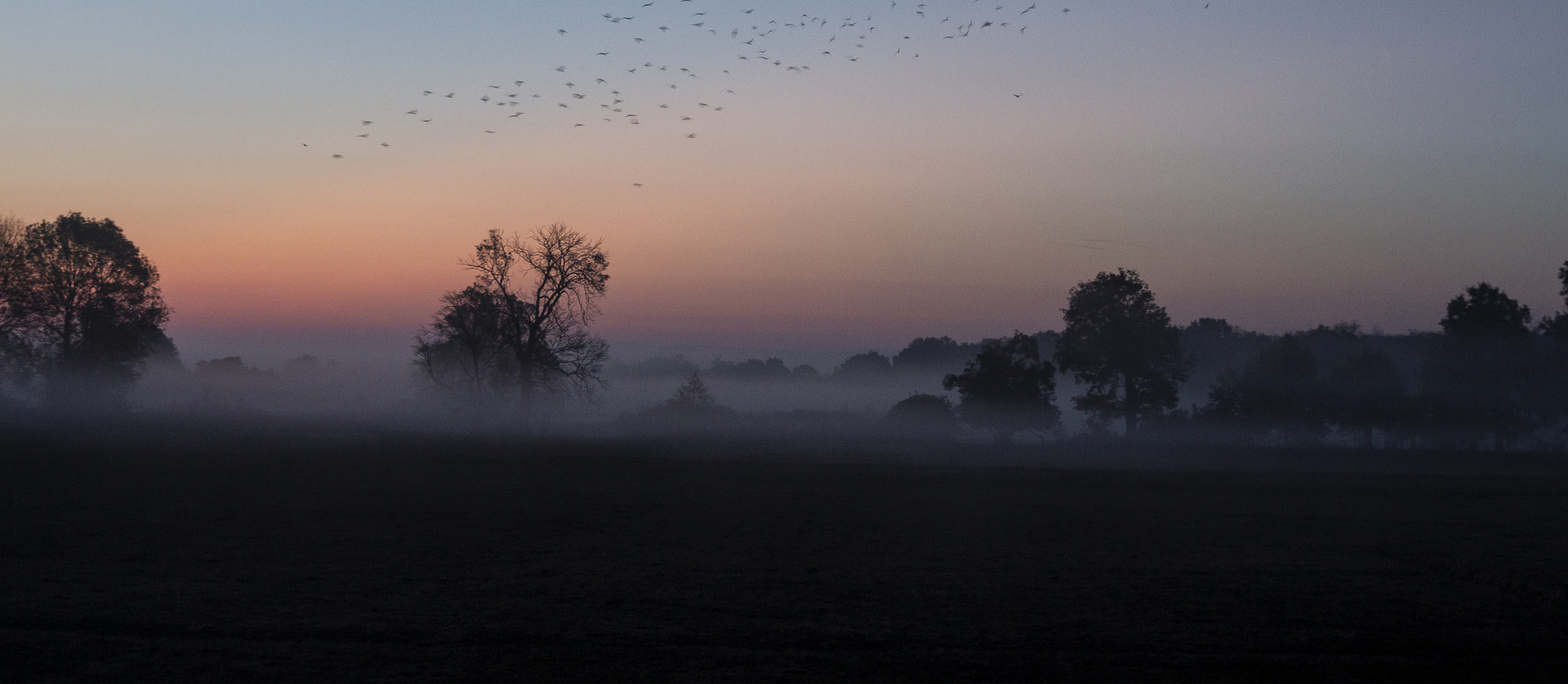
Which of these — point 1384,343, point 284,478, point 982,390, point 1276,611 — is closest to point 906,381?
point 1384,343

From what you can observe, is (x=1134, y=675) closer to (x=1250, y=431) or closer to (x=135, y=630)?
(x=135, y=630)

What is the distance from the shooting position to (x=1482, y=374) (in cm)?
Answer: 5591

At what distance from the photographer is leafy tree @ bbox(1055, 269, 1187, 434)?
55.4 meters

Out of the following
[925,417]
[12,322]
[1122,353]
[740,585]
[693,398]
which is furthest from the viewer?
[693,398]

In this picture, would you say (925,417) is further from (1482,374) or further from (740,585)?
(740,585)

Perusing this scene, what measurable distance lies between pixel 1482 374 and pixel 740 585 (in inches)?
2478

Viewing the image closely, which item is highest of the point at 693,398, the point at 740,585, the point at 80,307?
the point at 80,307

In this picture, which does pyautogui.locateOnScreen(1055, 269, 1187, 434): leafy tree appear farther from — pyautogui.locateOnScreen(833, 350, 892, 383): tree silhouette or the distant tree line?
pyautogui.locateOnScreen(833, 350, 892, 383): tree silhouette

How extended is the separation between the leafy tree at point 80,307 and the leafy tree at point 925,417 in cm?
4479

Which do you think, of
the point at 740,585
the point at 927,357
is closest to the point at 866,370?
the point at 927,357

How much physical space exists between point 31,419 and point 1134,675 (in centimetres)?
4845

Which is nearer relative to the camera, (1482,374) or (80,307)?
(80,307)

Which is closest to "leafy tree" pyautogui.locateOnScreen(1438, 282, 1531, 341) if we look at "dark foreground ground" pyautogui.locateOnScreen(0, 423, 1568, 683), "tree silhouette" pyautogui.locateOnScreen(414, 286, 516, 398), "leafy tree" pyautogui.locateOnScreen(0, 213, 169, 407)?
"dark foreground ground" pyautogui.locateOnScreen(0, 423, 1568, 683)

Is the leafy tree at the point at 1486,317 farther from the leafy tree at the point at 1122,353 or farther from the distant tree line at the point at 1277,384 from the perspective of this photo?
the leafy tree at the point at 1122,353
